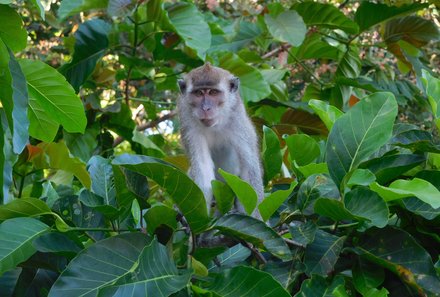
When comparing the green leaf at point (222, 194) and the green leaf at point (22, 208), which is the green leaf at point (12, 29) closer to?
the green leaf at point (22, 208)

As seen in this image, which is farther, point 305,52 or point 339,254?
point 305,52

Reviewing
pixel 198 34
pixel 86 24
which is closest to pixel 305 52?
pixel 198 34

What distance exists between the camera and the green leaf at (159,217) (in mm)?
2223

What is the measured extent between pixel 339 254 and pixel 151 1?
10.1 ft

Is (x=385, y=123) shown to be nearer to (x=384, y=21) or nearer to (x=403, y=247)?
(x=403, y=247)

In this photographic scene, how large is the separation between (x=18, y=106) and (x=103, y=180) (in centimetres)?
44

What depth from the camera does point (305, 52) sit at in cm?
544

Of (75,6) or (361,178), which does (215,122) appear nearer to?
(75,6)

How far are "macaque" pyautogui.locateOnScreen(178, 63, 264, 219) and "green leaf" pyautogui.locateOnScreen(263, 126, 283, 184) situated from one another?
54.1 inches

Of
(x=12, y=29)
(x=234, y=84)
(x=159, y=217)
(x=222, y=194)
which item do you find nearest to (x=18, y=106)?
(x=12, y=29)

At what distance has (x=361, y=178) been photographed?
2.21 m

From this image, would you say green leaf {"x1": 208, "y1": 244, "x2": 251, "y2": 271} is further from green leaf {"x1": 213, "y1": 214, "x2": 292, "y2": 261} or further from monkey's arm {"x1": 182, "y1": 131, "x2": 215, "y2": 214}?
monkey's arm {"x1": 182, "y1": 131, "x2": 215, "y2": 214}

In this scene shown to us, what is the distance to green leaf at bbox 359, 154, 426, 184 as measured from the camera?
7.84 feet

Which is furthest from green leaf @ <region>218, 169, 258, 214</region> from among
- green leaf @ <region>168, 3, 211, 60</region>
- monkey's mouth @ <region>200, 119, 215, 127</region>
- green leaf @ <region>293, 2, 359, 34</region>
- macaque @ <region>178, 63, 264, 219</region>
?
green leaf @ <region>293, 2, 359, 34</region>
